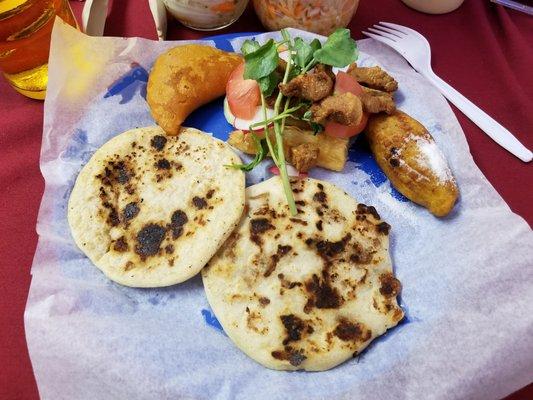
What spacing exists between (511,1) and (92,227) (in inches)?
99.4

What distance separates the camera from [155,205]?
179 cm

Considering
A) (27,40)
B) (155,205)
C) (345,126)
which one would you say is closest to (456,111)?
(345,126)

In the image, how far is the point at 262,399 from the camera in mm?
1498

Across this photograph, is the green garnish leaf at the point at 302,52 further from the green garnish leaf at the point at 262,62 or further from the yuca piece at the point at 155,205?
the yuca piece at the point at 155,205

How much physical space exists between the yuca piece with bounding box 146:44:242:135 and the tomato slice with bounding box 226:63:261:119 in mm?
89

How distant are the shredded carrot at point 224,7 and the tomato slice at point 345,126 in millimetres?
670

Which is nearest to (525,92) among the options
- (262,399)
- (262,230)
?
(262,230)

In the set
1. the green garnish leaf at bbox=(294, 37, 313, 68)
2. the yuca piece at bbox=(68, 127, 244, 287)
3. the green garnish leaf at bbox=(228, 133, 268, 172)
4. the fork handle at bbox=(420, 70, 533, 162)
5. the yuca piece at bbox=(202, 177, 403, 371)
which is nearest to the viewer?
the yuca piece at bbox=(202, 177, 403, 371)

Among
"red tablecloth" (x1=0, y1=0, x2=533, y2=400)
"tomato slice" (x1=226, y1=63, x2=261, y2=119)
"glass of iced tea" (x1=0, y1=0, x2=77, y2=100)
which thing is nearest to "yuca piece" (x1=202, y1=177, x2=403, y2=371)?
"tomato slice" (x1=226, y1=63, x2=261, y2=119)

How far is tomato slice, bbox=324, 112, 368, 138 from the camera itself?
1916mm

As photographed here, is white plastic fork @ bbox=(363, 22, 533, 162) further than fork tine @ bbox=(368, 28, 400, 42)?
No

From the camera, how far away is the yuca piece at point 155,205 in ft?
5.50

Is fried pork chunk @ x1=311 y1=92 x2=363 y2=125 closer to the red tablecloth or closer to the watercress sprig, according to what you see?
the watercress sprig

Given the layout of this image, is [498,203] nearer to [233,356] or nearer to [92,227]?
[233,356]
